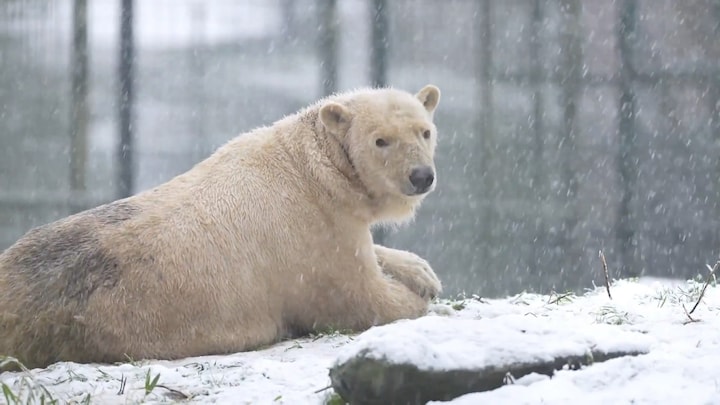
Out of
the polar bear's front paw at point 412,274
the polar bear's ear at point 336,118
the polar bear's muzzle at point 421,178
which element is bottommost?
the polar bear's front paw at point 412,274

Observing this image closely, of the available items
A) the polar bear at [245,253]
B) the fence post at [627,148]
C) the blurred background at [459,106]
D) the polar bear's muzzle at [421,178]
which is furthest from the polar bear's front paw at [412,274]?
the fence post at [627,148]

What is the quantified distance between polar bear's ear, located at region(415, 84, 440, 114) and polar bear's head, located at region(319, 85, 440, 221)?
0.22m

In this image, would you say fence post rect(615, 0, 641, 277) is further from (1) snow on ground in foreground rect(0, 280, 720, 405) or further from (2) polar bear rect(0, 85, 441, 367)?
(1) snow on ground in foreground rect(0, 280, 720, 405)

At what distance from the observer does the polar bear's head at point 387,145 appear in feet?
14.1

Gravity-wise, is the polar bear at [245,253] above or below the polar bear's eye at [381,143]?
below

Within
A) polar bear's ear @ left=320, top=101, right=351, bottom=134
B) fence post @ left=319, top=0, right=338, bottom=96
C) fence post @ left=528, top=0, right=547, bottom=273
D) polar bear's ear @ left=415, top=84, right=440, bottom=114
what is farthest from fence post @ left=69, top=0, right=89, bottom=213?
fence post @ left=528, top=0, right=547, bottom=273

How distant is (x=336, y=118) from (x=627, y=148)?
408 cm

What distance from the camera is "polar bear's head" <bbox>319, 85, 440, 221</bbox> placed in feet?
14.1

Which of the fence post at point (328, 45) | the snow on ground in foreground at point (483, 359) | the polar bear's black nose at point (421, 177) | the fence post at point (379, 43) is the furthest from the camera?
the fence post at point (379, 43)

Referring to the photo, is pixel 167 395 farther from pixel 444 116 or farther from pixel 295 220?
pixel 444 116

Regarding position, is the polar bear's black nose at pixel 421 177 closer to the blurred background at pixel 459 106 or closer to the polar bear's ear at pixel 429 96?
the polar bear's ear at pixel 429 96

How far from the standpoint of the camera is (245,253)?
4082 millimetres

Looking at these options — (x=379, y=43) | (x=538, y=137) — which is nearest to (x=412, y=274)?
(x=379, y=43)

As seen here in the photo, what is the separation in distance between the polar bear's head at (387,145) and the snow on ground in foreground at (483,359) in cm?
85
